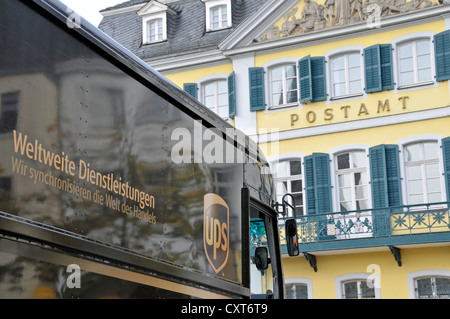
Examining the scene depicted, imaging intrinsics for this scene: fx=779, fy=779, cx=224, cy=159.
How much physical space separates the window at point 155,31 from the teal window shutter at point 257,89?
14.7 feet

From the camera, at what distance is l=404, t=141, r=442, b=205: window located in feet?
67.9

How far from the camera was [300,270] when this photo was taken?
22484 mm

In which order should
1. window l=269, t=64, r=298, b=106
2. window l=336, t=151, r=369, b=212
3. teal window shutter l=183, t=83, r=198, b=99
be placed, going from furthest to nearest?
1. teal window shutter l=183, t=83, r=198, b=99
2. window l=269, t=64, r=298, b=106
3. window l=336, t=151, r=369, b=212

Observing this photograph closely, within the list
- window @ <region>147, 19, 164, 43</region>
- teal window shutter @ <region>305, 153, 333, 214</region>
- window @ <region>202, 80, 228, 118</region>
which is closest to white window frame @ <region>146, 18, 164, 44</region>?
window @ <region>147, 19, 164, 43</region>

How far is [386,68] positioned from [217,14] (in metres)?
6.68

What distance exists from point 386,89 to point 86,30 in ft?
57.9

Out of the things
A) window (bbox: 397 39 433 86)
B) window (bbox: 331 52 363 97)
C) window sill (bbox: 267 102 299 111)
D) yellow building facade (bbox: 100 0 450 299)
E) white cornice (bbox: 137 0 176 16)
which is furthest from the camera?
white cornice (bbox: 137 0 176 16)

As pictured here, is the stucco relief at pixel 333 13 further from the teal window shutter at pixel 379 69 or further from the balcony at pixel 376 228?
the balcony at pixel 376 228

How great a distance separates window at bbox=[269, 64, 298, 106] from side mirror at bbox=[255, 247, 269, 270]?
14964mm

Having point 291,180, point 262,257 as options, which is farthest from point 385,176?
point 262,257

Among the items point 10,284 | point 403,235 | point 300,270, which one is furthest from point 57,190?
point 300,270

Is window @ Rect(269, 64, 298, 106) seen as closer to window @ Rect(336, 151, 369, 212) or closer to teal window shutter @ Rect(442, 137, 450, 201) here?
window @ Rect(336, 151, 369, 212)

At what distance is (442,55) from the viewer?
69.2ft

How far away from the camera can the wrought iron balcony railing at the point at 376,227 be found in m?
20.3
